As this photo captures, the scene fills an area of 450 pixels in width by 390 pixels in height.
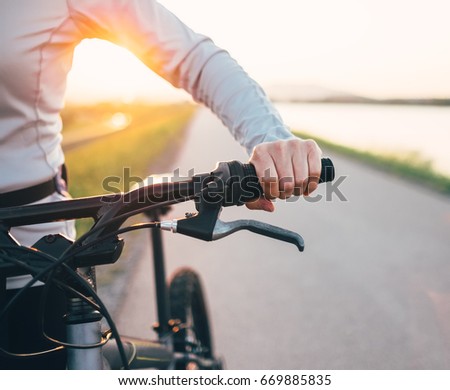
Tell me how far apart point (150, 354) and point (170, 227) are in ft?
3.69

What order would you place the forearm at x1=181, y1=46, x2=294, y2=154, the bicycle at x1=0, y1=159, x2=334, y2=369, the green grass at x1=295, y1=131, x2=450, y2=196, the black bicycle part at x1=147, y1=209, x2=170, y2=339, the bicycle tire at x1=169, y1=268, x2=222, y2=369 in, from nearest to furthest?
the bicycle at x1=0, y1=159, x2=334, y2=369, the forearm at x1=181, y1=46, x2=294, y2=154, the black bicycle part at x1=147, y1=209, x2=170, y2=339, the bicycle tire at x1=169, y1=268, x2=222, y2=369, the green grass at x1=295, y1=131, x2=450, y2=196

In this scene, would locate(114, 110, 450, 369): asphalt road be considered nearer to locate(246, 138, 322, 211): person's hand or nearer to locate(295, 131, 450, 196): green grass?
locate(246, 138, 322, 211): person's hand

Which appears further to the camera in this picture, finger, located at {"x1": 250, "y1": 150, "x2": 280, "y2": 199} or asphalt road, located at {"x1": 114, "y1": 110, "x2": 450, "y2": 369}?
asphalt road, located at {"x1": 114, "y1": 110, "x2": 450, "y2": 369}

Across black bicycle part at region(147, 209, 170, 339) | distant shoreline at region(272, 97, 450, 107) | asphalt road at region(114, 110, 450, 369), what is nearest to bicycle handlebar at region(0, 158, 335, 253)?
black bicycle part at region(147, 209, 170, 339)

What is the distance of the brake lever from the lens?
107cm

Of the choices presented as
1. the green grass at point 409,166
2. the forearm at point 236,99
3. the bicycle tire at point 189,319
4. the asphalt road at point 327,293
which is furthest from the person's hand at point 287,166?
the green grass at point 409,166

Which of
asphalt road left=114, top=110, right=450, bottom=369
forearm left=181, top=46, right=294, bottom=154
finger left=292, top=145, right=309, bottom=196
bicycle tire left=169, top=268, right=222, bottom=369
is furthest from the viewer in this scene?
asphalt road left=114, top=110, right=450, bottom=369

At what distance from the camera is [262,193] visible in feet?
3.78

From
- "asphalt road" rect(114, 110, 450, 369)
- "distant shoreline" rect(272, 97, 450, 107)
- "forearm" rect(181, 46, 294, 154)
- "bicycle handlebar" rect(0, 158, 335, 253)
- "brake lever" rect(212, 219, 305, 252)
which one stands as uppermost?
"distant shoreline" rect(272, 97, 450, 107)

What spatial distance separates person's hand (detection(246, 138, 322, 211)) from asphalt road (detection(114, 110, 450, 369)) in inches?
106

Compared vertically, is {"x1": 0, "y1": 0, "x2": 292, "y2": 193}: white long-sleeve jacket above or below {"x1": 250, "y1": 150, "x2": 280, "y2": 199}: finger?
above

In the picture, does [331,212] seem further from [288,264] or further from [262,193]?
[262,193]

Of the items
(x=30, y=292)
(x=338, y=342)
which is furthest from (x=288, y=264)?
(x=30, y=292)

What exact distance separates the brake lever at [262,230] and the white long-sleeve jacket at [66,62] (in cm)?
36
